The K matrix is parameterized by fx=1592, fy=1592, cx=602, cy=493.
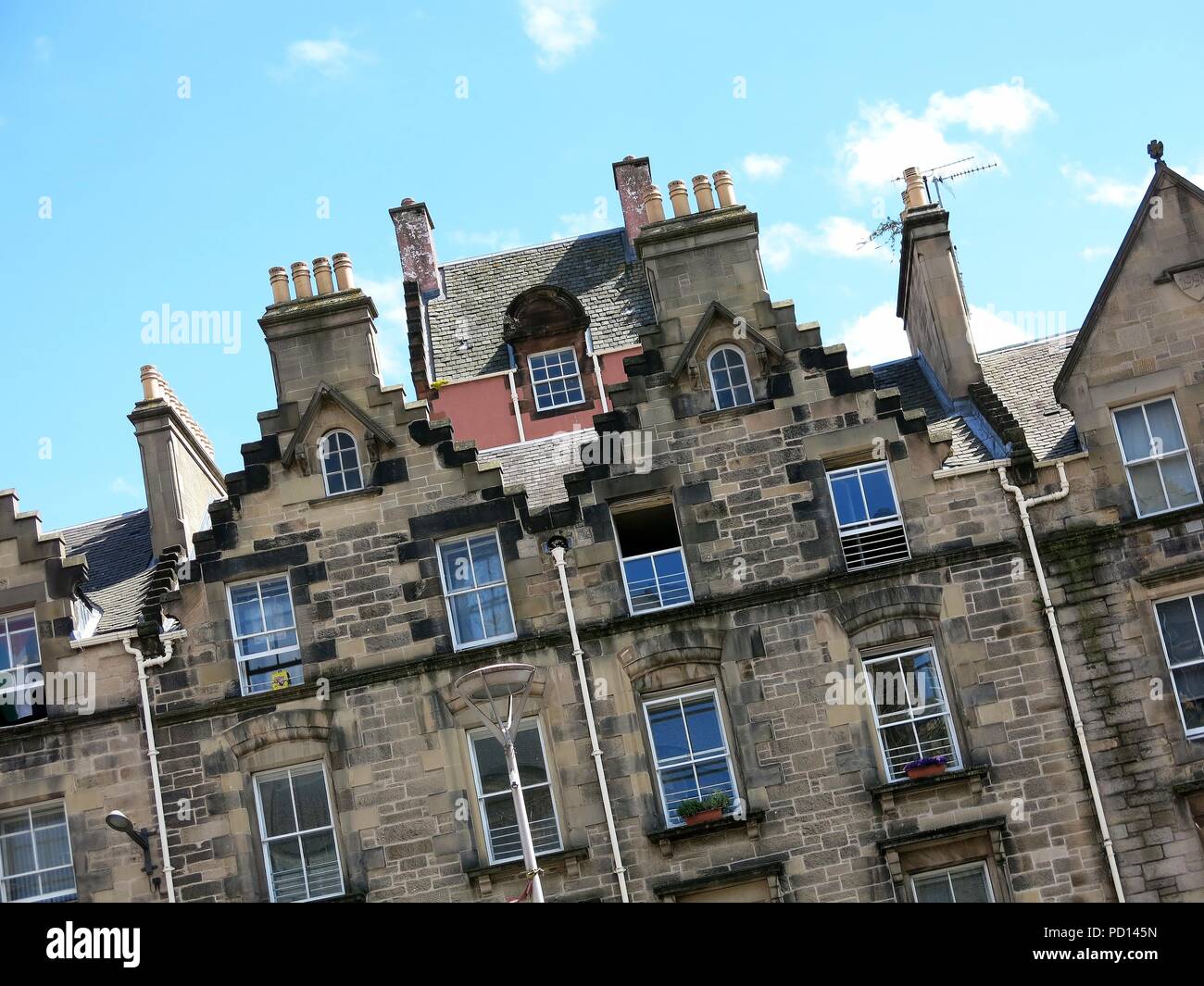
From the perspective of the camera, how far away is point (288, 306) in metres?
26.7

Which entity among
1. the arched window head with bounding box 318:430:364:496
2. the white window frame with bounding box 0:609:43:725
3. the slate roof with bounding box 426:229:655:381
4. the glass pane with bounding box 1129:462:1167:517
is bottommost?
the glass pane with bounding box 1129:462:1167:517

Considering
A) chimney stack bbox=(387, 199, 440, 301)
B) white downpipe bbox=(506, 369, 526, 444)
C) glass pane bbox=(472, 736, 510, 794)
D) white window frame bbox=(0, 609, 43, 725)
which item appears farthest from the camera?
chimney stack bbox=(387, 199, 440, 301)

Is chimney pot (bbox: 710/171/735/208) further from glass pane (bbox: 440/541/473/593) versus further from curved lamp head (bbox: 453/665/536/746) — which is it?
curved lamp head (bbox: 453/665/536/746)

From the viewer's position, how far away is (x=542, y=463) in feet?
90.0

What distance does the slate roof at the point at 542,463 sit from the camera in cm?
2609

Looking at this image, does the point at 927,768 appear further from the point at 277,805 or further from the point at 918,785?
the point at 277,805

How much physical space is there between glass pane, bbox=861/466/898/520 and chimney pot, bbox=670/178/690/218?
18.4 ft

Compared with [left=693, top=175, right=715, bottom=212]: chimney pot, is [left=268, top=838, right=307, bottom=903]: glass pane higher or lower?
lower

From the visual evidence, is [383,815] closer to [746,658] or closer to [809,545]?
[746,658]

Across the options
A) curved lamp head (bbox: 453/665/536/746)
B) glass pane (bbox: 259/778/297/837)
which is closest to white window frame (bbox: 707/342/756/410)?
curved lamp head (bbox: 453/665/536/746)

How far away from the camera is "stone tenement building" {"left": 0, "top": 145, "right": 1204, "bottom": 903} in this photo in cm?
2352

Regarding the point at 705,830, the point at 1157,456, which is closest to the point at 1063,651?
the point at 1157,456
